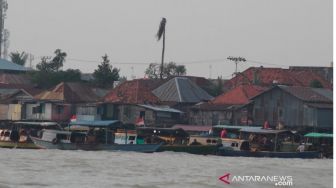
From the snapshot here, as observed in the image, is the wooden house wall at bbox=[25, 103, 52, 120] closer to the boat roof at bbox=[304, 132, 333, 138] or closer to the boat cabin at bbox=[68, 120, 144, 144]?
the boat cabin at bbox=[68, 120, 144, 144]

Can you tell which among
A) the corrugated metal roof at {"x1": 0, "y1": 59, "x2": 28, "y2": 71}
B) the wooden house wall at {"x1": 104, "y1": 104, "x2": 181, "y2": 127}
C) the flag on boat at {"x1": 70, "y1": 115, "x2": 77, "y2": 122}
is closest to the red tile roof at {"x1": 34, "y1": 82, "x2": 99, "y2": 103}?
the flag on boat at {"x1": 70, "y1": 115, "x2": 77, "y2": 122}

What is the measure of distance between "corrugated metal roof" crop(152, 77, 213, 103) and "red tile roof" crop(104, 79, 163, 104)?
0.75 m

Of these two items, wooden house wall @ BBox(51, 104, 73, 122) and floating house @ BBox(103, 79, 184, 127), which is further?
wooden house wall @ BBox(51, 104, 73, 122)

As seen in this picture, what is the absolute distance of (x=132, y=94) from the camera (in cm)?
5216

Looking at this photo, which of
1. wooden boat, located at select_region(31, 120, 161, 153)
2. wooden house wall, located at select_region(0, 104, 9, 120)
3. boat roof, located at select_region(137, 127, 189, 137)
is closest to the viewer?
wooden boat, located at select_region(31, 120, 161, 153)

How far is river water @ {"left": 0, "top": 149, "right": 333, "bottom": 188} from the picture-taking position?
23859 mm

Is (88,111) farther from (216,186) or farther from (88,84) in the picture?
(216,186)

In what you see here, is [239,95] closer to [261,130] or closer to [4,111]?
[261,130]

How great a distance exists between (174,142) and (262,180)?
16178mm

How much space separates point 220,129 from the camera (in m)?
45.1

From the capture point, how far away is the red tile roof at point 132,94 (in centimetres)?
5153

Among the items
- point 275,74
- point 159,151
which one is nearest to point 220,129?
point 159,151

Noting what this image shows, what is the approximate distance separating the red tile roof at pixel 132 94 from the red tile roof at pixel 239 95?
348cm

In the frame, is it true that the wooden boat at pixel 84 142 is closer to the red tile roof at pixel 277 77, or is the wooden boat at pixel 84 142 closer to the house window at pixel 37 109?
the house window at pixel 37 109
